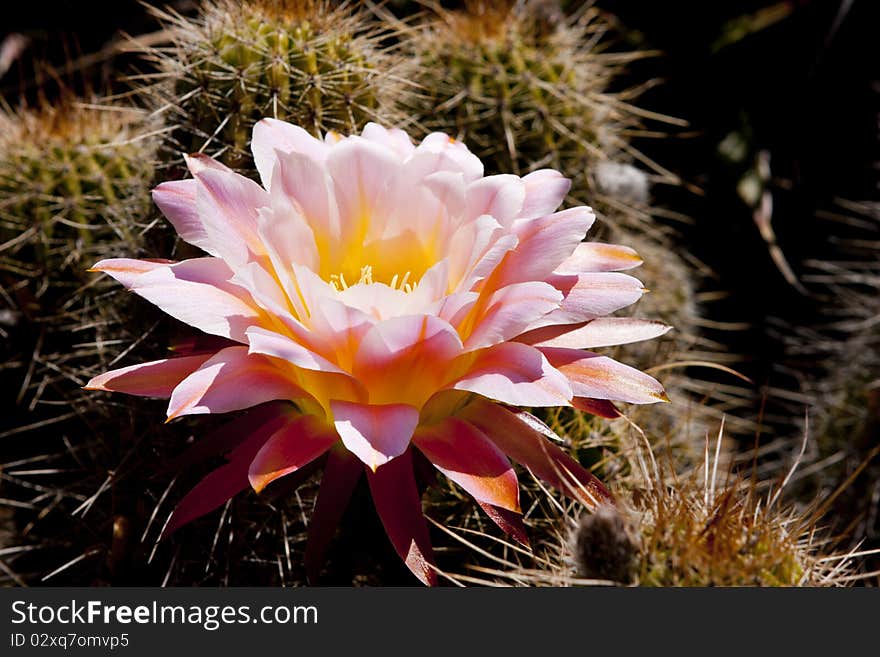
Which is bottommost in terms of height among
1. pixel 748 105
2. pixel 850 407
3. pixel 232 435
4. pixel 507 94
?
pixel 850 407

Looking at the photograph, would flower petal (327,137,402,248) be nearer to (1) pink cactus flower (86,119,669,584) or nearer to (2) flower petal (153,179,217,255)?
(1) pink cactus flower (86,119,669,584)

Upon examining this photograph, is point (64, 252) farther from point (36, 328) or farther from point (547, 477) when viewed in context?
point (547, 477)

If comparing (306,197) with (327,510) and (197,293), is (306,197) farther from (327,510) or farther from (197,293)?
(327,510)

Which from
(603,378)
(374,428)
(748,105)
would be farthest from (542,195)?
(748,105)

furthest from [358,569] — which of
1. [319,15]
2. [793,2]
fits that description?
[793,2]

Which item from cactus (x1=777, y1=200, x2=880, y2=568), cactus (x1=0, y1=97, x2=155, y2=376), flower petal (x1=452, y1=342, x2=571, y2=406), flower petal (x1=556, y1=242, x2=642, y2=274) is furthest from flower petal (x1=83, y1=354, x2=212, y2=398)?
cactus (x1=777, y1=200, x2=880, y2=568)

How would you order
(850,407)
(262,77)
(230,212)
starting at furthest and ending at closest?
1. (850,407)
2. (262,77)
3. (230,212)
